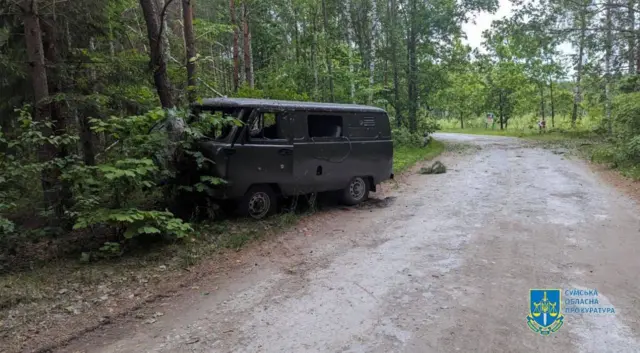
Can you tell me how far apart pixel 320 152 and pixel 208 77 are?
33.5ft

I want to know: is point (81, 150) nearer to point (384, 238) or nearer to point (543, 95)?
point (384, 238)

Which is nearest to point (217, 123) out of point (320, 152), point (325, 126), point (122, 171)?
point (122, 171)

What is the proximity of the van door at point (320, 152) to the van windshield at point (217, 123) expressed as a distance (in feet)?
4.26

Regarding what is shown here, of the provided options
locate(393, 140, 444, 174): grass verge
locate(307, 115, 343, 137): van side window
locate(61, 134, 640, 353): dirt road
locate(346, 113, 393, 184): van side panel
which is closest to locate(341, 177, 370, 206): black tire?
locate(346, 113, 393, 184): van side panel

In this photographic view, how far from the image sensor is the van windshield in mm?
6877

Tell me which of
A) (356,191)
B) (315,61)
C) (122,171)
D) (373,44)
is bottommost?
(356,191)

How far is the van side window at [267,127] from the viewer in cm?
795

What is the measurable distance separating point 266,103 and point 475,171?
9290 mm

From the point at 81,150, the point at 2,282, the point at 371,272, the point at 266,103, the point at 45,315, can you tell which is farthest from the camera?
the point at 81,150

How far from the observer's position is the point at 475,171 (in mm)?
14750

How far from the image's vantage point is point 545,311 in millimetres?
4387

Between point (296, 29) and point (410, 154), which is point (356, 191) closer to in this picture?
point (410, 154)

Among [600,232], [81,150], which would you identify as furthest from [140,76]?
[600,232]

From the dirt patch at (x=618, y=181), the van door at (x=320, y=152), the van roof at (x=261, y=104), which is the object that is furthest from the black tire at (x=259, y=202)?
the dirt patch at (x=618, y=181)
